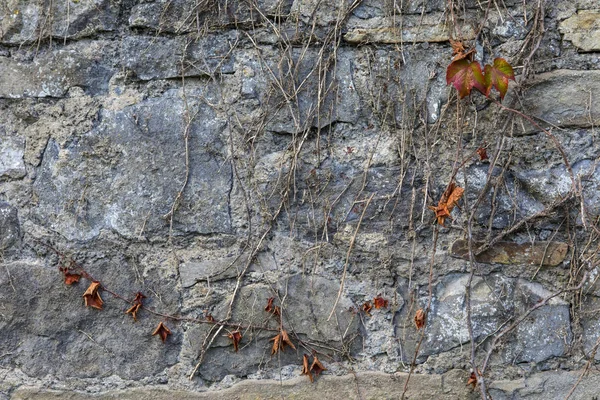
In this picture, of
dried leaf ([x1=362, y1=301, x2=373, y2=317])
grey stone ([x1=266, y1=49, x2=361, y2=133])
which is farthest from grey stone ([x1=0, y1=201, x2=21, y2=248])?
dried leaf ([x1=362, y1=301, x2=373, y2=317])

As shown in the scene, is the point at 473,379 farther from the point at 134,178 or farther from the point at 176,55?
the point at 176,55

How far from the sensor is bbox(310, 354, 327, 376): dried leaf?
1.96 m

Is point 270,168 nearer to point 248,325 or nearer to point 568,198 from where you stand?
point 248,325

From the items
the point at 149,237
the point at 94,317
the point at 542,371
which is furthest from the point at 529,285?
the point at 94,317

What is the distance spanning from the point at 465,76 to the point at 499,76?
0.29 feet

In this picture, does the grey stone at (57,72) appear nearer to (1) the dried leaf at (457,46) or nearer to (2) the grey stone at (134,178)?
(2) the grey stone at (134,178)

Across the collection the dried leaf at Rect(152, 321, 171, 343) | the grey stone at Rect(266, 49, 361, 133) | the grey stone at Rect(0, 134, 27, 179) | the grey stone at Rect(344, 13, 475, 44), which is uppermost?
the grey stone at Rect(344, 13, 475, 44)

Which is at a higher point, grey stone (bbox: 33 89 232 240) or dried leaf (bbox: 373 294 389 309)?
grey stone (bbox: 33 89 232 240)

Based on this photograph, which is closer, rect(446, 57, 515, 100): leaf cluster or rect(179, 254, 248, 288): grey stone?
rect(446, 57, 515, 100): leaf cluster

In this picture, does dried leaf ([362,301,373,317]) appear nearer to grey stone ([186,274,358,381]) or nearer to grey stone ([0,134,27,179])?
grey stone ([186,274,358,381])

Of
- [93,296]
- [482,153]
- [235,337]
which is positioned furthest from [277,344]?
[482,153]

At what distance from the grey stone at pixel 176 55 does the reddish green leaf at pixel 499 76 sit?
69 centimetres

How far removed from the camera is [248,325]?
1.98 metres

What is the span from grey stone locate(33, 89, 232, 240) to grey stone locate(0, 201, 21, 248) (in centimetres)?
7
